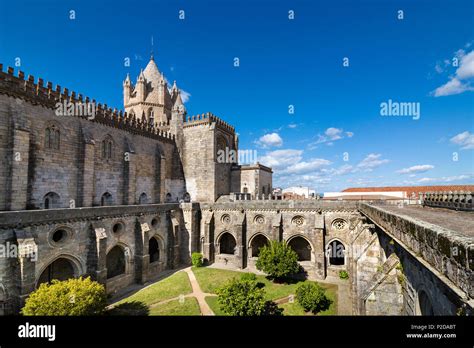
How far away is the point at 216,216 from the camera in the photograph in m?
28.4

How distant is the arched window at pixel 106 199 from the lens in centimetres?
2448

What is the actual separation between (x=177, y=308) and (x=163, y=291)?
3529 millimetres

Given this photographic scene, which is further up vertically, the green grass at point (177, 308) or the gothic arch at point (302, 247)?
the gothic arch at point (302, 247)

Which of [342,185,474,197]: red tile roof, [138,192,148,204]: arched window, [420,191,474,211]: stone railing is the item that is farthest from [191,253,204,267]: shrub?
[342,185,474,197]: red tile roof

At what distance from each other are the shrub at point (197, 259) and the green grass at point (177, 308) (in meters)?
7.98

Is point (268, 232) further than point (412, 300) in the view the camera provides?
Yes

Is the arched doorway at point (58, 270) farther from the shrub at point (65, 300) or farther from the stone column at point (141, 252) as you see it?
the stone column at point (141, 252)

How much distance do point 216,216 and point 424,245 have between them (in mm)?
24361

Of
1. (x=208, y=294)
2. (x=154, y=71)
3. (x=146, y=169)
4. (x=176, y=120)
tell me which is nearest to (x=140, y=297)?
(x=208, y=294)

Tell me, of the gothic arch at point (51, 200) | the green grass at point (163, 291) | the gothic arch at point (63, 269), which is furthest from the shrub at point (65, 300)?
the gothic arch at point (51, 200)

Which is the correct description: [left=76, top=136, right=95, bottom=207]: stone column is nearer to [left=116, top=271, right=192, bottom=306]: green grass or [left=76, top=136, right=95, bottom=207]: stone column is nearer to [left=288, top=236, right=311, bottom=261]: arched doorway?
[left=116, top=271, right=192, bottom=306]: green grass

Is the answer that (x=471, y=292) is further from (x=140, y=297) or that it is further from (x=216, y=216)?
(x=216, y=216)

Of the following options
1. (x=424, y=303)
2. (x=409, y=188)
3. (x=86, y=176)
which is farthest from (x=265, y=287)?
(x=409, y=188)

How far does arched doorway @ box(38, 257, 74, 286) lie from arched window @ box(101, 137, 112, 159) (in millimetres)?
10888
